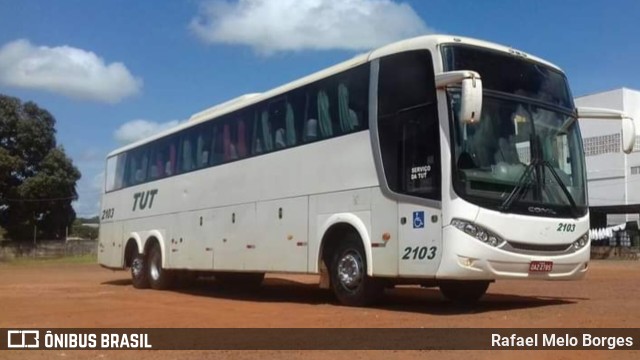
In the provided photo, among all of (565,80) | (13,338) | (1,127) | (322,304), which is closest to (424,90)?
(565,80)

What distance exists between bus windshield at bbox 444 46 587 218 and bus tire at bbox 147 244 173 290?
34.4ft

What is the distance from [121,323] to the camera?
32.7 ft

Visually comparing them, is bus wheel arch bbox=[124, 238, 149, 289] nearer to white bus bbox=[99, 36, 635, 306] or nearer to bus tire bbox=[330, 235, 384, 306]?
white bus bbox=[99, 36, 635, 306]

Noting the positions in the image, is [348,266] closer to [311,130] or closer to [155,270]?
[311,130]

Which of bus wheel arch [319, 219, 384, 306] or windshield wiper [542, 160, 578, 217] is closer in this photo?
windshield wiper [542, 160, 578, 217]

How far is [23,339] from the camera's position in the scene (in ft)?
28.8

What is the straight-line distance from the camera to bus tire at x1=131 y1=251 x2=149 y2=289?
1855 centimetres

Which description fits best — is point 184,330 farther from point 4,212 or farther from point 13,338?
point 4,212

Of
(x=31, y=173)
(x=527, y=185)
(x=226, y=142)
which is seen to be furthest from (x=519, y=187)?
(x=31, y=173)

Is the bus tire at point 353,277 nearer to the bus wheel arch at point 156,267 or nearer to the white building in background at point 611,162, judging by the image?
the bus wheel arch at point 156,267

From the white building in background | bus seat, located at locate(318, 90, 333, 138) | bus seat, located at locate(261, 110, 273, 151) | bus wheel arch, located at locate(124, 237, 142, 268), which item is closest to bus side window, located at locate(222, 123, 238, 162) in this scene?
bus seat, located at locate(261, 110, 273, 151)

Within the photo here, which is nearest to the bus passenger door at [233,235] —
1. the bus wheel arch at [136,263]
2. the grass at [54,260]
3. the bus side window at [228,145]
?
the bus side window at [228,145]

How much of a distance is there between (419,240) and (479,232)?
858 millimetres
